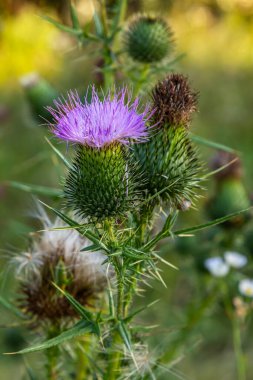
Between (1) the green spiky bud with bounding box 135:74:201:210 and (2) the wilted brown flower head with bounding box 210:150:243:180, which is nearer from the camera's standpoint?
(1) the green spiky bud with bounding box 135:74:201:210

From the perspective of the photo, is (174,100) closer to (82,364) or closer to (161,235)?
(161,235)

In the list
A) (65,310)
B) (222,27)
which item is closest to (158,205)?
(65,310)

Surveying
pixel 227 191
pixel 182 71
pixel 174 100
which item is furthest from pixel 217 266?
pixel 182 71

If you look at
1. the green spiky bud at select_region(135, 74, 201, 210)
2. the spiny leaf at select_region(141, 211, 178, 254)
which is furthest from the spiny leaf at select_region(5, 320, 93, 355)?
the green spiky bud at select_region(135, 74, 201, 210)

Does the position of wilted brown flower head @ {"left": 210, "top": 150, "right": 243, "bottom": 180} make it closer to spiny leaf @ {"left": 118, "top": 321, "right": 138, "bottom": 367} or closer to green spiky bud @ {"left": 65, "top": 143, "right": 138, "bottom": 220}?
green spiky bud @ {"left": 65, "top": 143, "right": 138, "bottom": 220}

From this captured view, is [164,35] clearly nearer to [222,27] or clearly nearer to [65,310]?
[65,310]

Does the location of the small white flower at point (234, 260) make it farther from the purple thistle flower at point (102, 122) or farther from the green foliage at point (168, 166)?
the purple thistle flower at point (102, 122)
